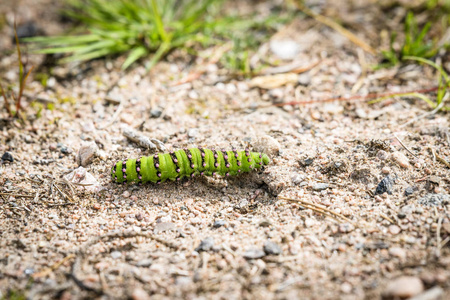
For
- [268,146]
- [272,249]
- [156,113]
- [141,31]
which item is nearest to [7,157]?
[156,113]

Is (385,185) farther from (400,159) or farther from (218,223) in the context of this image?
(218,223)

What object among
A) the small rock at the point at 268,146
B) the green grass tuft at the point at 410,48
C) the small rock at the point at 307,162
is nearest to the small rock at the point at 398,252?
the small rock at the point at 307,162

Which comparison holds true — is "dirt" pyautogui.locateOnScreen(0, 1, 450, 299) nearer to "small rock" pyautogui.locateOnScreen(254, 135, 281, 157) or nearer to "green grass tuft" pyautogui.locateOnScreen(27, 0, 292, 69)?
"small rock" pyautogui.locateOnScreen(254, 135, 281, 157)

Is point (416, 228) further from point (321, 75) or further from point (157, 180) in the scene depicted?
point (321, 75)

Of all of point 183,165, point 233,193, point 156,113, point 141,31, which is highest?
point 141,31

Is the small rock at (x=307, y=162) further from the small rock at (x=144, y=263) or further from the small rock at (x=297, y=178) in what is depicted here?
the small rock at (x=144, y=263)
